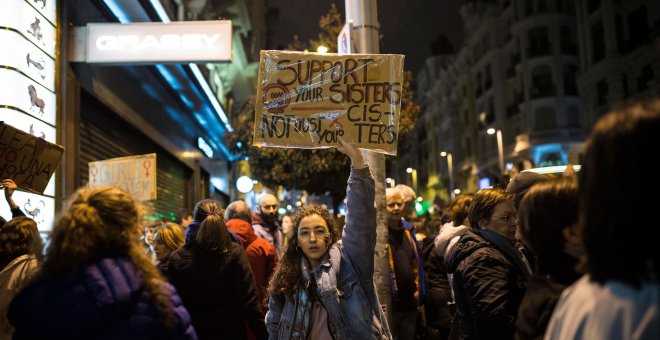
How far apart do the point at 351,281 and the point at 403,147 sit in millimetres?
17967

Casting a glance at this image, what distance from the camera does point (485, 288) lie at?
11.2 ft

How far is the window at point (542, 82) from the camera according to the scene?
52094 mm

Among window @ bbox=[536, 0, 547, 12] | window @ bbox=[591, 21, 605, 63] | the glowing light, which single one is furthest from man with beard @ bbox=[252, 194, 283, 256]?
window @ bbox=[536, 0, 547, 12]

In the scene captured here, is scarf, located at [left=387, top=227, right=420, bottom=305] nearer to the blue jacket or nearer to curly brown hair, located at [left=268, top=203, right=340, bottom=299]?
curly brown hair, located at [left=268, top=203, right=340, bottom=299]

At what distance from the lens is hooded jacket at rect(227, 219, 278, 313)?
654 centimetres

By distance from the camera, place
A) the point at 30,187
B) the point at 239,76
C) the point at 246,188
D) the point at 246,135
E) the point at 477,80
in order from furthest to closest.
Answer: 1. the point at 477,80
2. the point at 239,76
3. the point at 246,188
4. the point at 246,135
5. the point at 30,187

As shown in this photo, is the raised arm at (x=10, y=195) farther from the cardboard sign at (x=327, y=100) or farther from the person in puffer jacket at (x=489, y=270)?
the person in puffer jacket at (x=489, y=270)

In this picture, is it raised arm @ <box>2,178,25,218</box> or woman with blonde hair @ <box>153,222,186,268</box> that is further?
woman with blonde hair @ <box>153,222,186,268</box>

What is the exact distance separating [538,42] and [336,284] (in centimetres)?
5286

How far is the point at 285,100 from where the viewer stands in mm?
4738

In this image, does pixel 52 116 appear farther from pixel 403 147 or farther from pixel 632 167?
pixel 403 147

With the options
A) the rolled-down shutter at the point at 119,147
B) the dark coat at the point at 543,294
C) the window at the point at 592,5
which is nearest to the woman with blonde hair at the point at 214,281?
the dark coat at the point at 543,294

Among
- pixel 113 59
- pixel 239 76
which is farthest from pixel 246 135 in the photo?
pixel 113 59

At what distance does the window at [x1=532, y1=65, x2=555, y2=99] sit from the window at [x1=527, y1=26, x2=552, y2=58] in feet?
4.03
